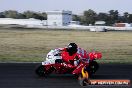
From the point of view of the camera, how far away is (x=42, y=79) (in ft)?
43.9

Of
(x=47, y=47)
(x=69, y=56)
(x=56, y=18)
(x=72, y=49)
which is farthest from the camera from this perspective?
(x=56, y=18)

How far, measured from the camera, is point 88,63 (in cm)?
1363

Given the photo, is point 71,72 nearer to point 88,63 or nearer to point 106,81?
point 88,63

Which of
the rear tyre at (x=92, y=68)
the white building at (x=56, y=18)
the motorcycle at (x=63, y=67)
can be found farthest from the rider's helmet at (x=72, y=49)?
the white building at (x=56, y=18)

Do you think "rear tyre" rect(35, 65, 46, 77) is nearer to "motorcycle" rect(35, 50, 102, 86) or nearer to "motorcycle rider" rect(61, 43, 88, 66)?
"motorcycle" rect(35, 50, 102, 86)

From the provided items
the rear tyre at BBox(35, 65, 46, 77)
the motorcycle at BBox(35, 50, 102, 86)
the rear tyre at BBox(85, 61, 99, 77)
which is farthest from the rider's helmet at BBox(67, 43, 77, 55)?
the rear tyre at BBox(35, 65, 46, 77)

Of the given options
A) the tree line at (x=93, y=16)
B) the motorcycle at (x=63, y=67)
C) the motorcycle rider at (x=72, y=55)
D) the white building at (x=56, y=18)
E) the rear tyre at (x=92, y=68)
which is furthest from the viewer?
the tree line at (x=93, y=16)

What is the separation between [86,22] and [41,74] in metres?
140

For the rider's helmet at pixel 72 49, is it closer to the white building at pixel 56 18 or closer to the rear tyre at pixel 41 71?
the rear tyre at pixel 41 71

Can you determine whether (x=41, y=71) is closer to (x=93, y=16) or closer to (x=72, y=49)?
(x=72, y=49)

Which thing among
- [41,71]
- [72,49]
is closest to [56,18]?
[41,71]

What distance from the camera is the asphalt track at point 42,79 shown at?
12.1m

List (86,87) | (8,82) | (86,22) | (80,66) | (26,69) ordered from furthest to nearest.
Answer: (86,22)
(26,69)
(80,66)
(8,82)
(86,87)

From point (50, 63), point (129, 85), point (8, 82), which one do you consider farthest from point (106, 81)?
point (8, 82)
